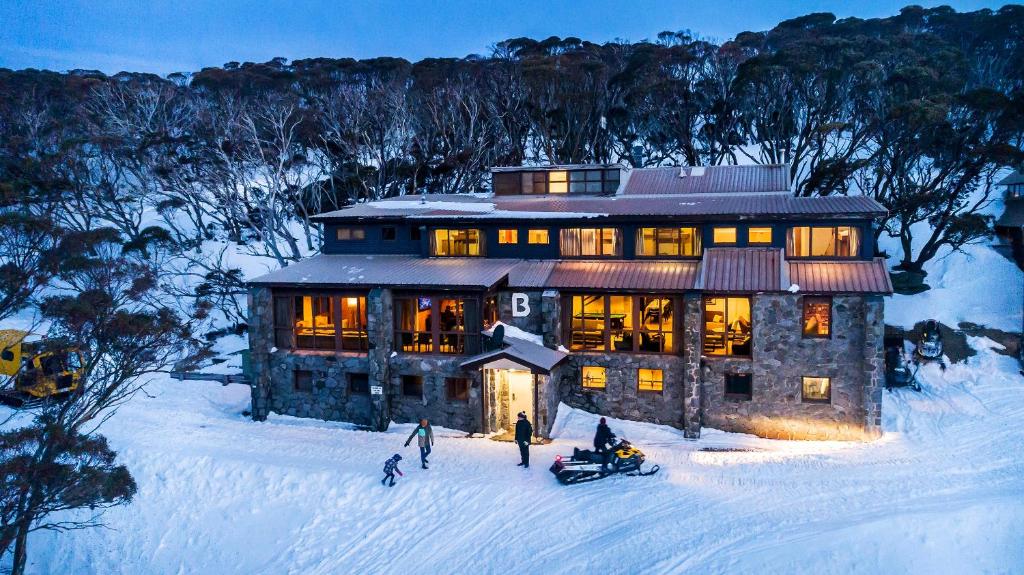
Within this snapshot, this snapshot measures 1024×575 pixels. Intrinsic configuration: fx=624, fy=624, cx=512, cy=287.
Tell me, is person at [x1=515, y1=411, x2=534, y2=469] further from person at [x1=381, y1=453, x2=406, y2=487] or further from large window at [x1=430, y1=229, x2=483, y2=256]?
large window at [x1=430, y1=229, x2=483, y2=256]

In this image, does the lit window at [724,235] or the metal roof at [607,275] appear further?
the lit window at [724,235]

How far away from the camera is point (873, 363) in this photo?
20.3 meters

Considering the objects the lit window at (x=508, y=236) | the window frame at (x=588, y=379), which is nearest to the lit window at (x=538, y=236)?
the lit window at (x=508, y=236)

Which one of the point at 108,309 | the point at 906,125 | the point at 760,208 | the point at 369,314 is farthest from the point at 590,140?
the point at 108,309

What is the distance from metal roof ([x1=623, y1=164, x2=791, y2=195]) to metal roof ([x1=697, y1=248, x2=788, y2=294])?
517 centimetres

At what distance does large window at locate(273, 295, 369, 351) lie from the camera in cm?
2353

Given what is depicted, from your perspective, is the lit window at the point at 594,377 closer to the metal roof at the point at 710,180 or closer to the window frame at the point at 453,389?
the window frame at the point at 453,389

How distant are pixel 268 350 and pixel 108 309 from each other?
7.89 meters

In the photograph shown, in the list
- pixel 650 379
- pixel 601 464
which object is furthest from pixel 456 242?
pixel 601 464

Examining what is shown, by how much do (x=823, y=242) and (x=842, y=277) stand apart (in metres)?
1.95

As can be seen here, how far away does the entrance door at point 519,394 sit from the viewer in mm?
21812

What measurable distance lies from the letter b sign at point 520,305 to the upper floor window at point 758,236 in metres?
8.60

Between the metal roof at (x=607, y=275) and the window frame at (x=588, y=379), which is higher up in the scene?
the metal roof at (x=607, y=275)

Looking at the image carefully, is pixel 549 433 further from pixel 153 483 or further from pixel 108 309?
pixel 108 309
